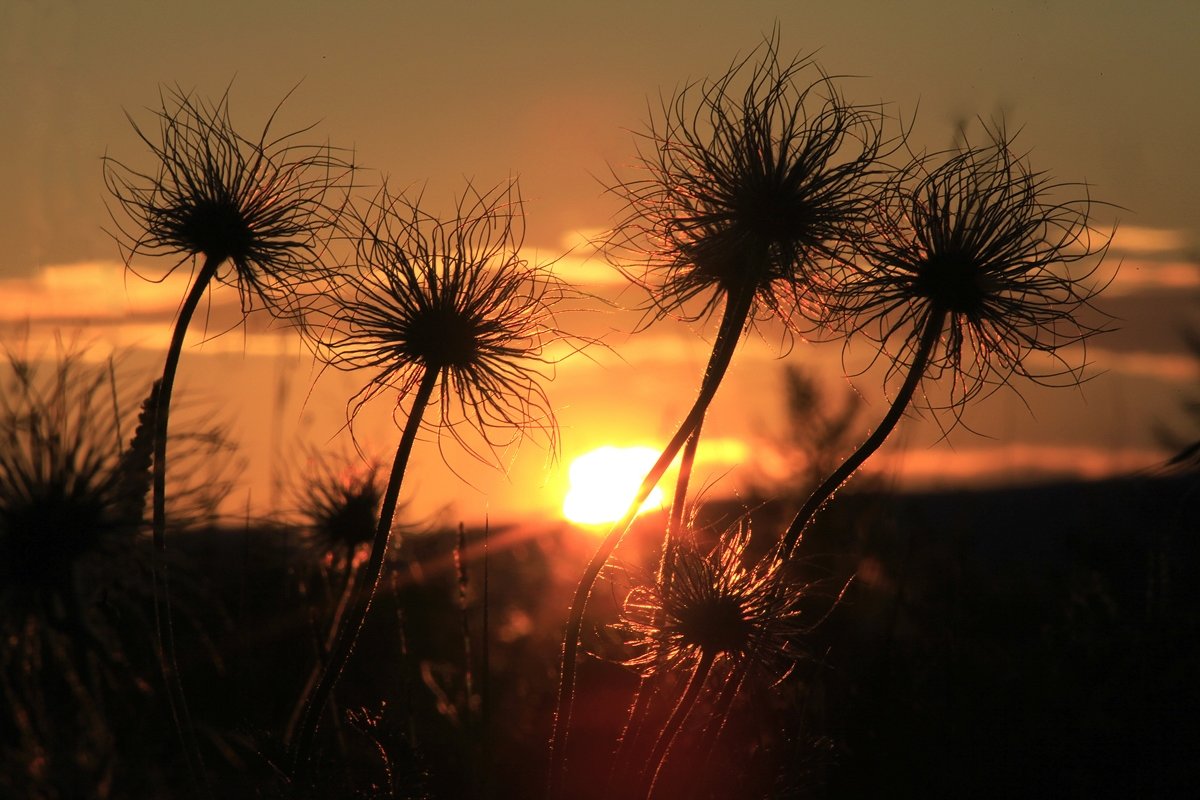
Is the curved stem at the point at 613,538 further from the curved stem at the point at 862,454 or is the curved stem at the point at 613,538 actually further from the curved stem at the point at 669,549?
the curved stem at the point at 862,454

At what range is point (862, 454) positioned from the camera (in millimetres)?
5539

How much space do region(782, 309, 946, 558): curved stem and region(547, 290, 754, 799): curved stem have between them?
2.10ft

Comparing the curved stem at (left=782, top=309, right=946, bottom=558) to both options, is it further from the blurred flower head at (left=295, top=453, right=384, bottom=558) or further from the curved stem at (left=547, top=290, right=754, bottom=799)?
the blurred flower head at (left=295, top=453, right=384, bottom=558)

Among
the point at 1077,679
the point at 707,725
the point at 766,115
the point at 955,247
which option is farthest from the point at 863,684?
the point at 766,115

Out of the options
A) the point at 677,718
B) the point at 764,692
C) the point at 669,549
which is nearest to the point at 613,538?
the point at 669,549

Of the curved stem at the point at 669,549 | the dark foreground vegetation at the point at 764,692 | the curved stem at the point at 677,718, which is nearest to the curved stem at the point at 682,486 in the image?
the curved stem at the point at 669,549

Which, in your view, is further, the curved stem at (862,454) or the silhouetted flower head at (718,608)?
the silhouetted flower head at (718,608)

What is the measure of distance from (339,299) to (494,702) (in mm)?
5388

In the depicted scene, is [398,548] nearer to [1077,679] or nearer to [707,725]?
[707,725]

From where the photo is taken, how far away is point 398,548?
9750mm

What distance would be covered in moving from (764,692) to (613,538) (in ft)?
11.6

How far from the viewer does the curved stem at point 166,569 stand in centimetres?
522

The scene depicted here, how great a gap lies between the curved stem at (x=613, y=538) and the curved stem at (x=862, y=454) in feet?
2.10

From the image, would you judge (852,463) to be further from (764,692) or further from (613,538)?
(764,692)
